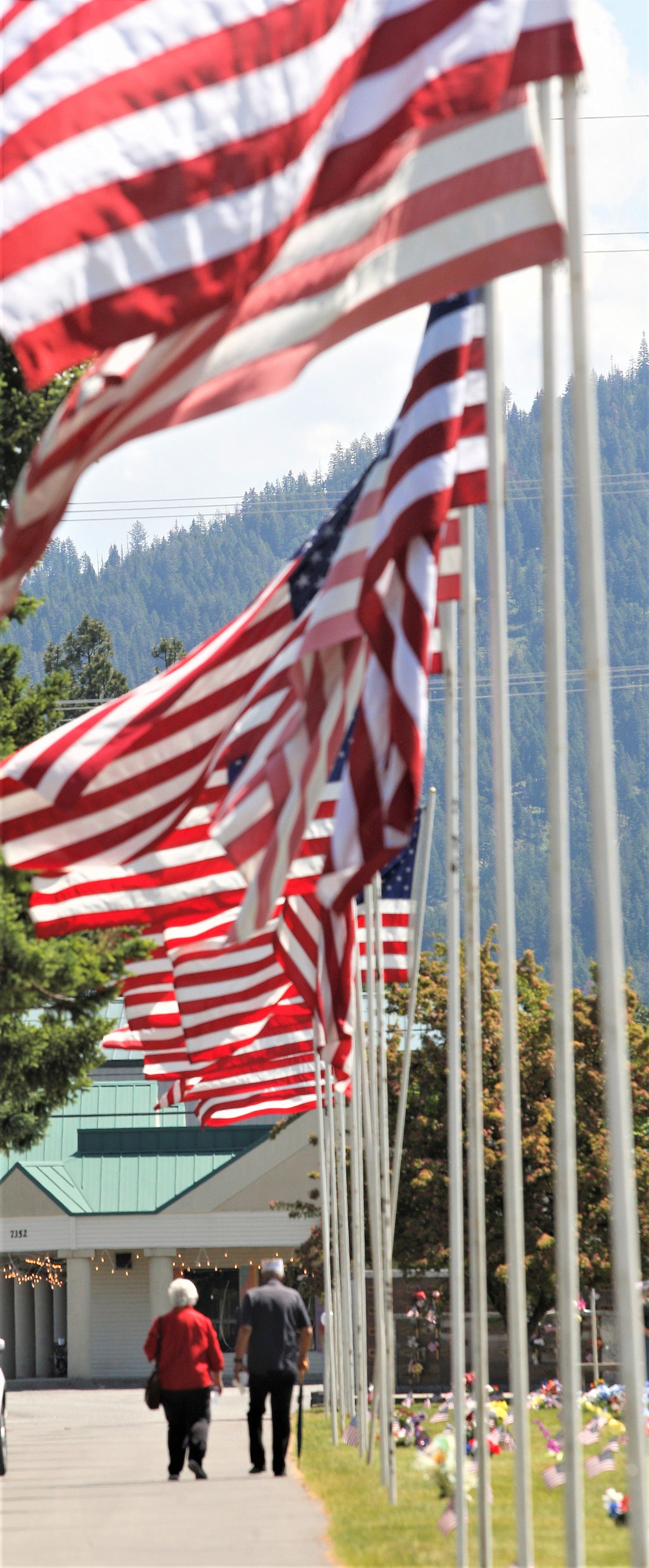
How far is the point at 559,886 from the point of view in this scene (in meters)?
7.08

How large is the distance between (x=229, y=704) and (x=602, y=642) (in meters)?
5.27

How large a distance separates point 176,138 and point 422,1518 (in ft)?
29.7

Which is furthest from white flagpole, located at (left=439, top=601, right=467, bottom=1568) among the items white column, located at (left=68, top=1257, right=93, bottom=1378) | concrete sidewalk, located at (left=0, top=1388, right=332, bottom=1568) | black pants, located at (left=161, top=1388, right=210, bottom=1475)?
white column, located at (left=68, top=1257, right=93, bottom=1378)

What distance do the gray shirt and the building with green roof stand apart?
101ft

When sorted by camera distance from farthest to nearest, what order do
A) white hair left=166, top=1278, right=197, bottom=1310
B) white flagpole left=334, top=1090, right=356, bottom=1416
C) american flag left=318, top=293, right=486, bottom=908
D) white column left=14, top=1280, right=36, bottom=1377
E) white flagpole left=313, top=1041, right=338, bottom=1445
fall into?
white column left=14, top=1280, right=36, bottom=1377
white flagpole left=313, top=1041, right=338, bottom=1445
white flagpole left=334, top=1090, right=356, bottom=1416
white hair left=166, top=1278, right=197, bottom=1310
american flag left=318, top=293, right=486, bottom=908

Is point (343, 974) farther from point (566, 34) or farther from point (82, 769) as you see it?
point (566, 34)

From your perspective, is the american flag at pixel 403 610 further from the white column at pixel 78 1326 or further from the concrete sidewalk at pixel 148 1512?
the white column at pixel 78 1326

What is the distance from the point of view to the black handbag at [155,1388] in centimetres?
1451

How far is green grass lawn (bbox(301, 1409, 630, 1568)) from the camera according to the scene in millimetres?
10273

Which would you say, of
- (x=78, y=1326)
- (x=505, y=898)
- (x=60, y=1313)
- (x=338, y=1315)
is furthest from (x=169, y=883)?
(x=60, y=1313)

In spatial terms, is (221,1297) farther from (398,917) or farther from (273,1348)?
(273,1348)

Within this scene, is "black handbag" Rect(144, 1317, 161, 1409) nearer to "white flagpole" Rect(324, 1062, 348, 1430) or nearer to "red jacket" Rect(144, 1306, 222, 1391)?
"red jacket" Rect(144, 1306, 222, 1391)

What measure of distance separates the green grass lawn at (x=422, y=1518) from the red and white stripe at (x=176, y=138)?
6.98 meters

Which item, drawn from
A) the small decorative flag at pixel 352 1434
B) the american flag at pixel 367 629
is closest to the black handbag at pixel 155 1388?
the small decorative flag at pixel 352 1434
